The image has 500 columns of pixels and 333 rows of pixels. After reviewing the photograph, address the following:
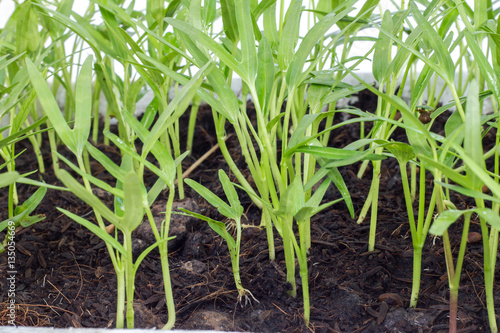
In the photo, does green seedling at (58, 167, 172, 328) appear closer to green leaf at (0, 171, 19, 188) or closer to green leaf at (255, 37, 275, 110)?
green leaf at (0, 171, 19, 188)

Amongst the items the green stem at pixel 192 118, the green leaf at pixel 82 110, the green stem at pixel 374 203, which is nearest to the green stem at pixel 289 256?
the green stem at pixel 374 203

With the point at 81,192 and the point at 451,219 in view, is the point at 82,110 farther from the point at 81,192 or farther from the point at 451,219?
the point at 451,219

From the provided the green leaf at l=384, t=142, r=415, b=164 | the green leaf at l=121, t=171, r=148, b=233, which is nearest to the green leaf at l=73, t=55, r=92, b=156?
the green leaf at l=121, t=171, r=148, b=233

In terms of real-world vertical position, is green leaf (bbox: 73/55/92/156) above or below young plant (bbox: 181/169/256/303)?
above

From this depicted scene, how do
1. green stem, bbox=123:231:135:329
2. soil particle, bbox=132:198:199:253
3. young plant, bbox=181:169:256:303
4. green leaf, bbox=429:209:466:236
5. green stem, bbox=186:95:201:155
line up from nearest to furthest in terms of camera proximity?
green leaf, bbox=429:209:466:236
green stem, bbox=123:231:135:329
young plant, bbox=181:169:256:303
soil particle, bbox=132:198:199:253
green stem, bbox=186:95:201:155

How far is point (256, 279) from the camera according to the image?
623 mm

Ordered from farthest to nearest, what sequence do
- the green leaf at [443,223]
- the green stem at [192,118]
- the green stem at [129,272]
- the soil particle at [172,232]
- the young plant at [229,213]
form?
the green stem at [192,118] < the soil particle at [172,232] < the young plant at [229,213] < the green stem at [129,272] < the green leaf at [443,223]

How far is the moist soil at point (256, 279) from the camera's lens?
0.55 m

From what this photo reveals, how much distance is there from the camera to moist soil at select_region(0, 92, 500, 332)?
550 mm

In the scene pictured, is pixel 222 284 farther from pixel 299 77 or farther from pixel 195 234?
pixel 299 77

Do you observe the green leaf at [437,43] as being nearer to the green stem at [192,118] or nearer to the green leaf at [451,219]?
the green leaf at [451,219]

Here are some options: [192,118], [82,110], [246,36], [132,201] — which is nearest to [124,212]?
[132,201]

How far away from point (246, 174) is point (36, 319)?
19.4 inches

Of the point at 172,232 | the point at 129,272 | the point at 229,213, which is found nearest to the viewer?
the point at 129,272
